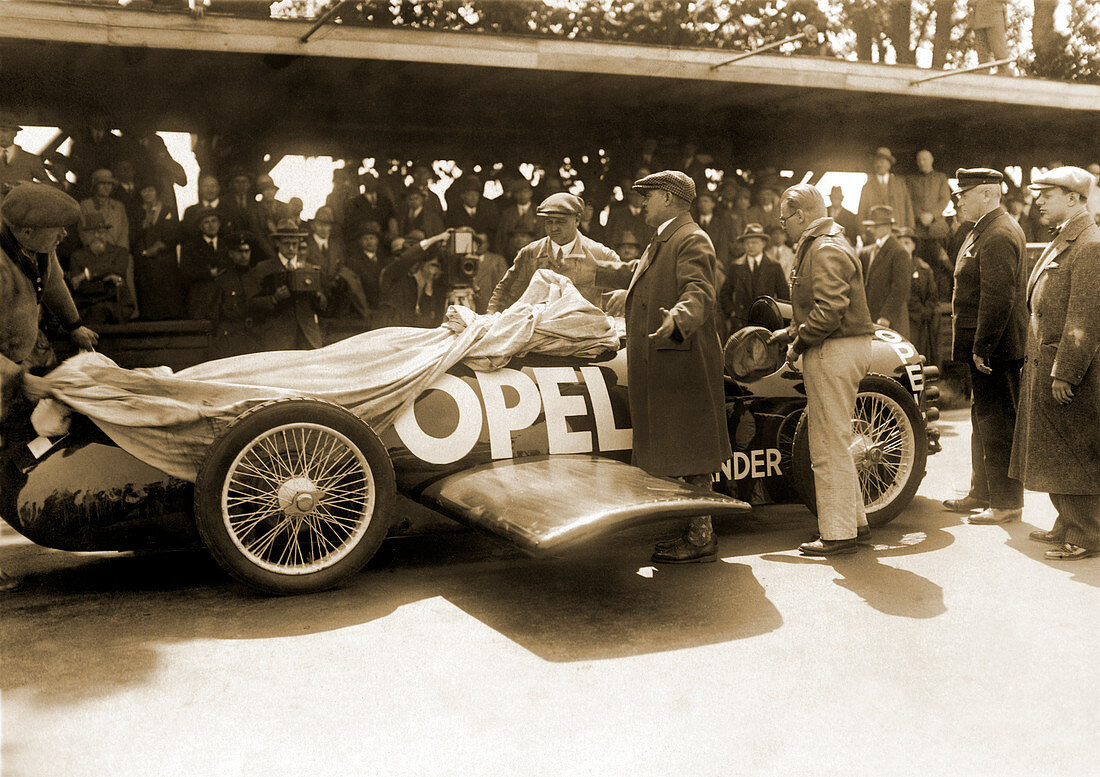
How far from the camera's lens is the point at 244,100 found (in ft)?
38.1

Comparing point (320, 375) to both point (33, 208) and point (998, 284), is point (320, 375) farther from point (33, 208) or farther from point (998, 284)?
point (998, 284)

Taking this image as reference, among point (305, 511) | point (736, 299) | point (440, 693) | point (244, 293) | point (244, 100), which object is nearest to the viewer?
point (440, 693)

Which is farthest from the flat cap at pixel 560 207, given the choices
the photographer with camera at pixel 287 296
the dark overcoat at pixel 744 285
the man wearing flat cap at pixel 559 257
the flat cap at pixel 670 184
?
the dark overcoat at pixel 744 285

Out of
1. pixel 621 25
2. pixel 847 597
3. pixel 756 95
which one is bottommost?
pixel 847 597

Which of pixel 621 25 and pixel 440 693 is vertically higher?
pixel 621 25

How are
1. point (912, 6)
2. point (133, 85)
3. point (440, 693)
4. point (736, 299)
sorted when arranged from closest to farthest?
1. point (440, 693)
2. point (133, 85)
3. point (736, 299)
4. point (912, 6)

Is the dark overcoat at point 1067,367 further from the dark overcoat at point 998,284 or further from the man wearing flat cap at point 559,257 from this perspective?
the man wearing flat cap at point 559,257

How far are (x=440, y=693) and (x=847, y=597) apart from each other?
222cm

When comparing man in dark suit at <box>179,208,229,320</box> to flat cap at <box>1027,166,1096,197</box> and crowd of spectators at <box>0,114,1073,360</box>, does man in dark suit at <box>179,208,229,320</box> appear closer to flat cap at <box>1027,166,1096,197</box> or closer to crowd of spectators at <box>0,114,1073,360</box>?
crowd of spectators at <box>0,114,1073,360</box>

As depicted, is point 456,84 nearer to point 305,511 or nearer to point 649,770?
point 305,511

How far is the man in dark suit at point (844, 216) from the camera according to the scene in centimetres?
1409

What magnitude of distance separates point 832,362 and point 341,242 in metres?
6.78

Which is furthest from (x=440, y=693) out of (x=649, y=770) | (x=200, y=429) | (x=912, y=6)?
(x=912, y=6)

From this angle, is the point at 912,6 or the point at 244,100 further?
the point at 912,6
